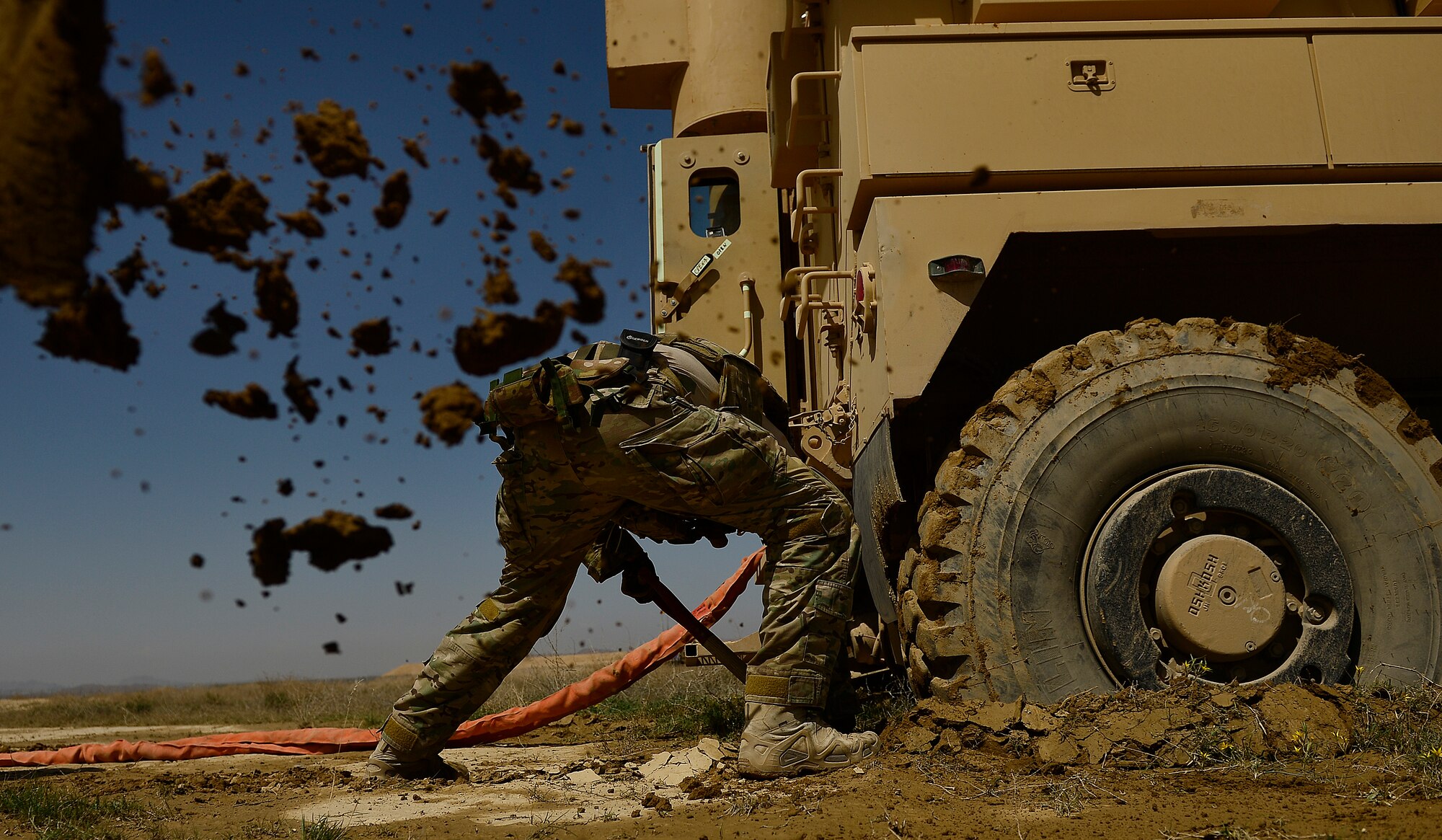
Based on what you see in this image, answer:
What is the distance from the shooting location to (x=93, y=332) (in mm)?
4449

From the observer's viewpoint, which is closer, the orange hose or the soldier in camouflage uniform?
the soldier in camouflage uniform

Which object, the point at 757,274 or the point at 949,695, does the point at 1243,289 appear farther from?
the point at 757,274

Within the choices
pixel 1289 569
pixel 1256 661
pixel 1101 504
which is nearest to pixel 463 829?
pixel 1101 504

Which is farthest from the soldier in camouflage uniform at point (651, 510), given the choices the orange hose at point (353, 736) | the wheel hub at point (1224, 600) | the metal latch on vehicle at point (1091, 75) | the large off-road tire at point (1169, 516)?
the metal latch on vehicle at point (1091, 75)

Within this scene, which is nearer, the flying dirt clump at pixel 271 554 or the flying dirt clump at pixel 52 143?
the flying dirt clump at pixel 52 143

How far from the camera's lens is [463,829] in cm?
266

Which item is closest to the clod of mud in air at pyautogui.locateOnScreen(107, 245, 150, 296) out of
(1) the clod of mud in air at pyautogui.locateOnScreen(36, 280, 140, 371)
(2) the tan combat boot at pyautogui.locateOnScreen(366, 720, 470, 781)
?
(1) the clod of mud in air at pyautogui.locateOnScreen(36, 280, 140, 371)

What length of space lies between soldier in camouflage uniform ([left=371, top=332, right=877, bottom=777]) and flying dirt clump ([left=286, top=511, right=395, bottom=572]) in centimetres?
122

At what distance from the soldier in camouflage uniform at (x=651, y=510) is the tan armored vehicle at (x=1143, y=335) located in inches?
10.6

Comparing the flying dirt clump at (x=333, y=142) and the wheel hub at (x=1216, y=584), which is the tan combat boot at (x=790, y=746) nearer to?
the wheel hub at (x=1216, y=584)

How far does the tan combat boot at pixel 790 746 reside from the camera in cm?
306

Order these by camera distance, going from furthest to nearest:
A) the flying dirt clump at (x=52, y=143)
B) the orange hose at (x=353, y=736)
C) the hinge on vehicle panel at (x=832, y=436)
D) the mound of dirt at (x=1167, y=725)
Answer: the orange hose at (x=353, y=736)
the flying dirt clump at (x=52, y=143)
the hinge on vehicle panel at (x=832, y=436)
the mound of dirt at (x=1167, y=725)

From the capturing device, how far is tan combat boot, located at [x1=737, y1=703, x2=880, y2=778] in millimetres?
3064

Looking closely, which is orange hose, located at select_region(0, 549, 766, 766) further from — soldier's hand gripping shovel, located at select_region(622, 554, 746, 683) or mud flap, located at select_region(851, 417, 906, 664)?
mud flap, located at select_region(851, 417, 906, 664)
